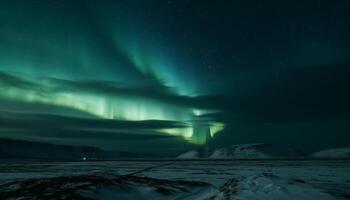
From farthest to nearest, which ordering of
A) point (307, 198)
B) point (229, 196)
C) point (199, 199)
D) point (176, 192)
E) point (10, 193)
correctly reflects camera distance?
point (176, 192) < point (10, 193) < point (199, 199) < point (229, 196) < point (307, 198)

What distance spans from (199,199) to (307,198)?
24.9 ft

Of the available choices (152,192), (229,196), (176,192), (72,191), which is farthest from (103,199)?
(229,196)

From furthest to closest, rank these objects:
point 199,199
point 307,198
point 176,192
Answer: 1. point 176,192
2. point 199,199
3. point 307,198

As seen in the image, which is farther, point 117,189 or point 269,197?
point 117,189

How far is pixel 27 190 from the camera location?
83.6ft

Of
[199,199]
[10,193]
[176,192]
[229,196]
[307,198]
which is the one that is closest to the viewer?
[307,198]

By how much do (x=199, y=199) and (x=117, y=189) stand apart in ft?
24.0

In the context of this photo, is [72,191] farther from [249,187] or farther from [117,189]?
[249,187]

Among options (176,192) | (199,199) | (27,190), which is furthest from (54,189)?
(199,199)

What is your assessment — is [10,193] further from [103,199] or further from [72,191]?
[103,199]

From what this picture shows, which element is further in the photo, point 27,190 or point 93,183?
point 93,183

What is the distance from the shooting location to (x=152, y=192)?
26.2m

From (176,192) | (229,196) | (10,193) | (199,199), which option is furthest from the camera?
(176,192)

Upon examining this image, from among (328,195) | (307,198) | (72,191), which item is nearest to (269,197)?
(307,198)
